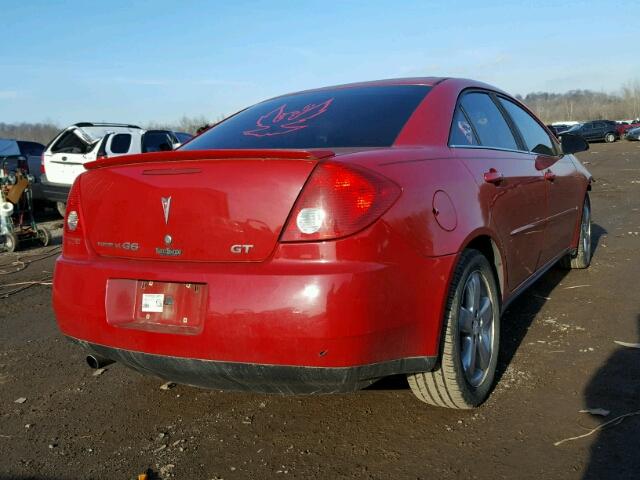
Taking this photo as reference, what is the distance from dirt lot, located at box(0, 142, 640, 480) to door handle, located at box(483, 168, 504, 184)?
1051mm

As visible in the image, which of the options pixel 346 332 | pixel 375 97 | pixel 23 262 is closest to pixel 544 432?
pixel 346 332

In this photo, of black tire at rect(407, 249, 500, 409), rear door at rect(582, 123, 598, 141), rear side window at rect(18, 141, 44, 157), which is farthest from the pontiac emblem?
rear door at rect(582, 123, 598, 141)

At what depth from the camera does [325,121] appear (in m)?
2.97

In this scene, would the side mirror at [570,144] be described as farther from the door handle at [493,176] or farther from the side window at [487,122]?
the door handle at [493,176]

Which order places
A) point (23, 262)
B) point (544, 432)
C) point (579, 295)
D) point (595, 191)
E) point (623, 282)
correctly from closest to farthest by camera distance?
point (544, 432) → point (579, 295) → point (623, 282) → point (23, 262) → point (595, 191)

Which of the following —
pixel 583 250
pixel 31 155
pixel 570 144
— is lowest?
pixel 583 250

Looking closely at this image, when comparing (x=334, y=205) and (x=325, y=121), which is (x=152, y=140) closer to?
(x=325, y=121)

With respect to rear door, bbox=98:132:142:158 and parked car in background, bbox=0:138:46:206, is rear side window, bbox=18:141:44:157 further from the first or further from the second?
rear door, bbox=98:132:142:158

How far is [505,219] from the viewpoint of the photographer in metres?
3.10

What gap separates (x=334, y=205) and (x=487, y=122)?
178cm

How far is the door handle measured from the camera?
2955mm

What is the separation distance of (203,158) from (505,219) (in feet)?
5.46

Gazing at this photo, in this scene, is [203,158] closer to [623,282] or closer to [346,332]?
[346,332]

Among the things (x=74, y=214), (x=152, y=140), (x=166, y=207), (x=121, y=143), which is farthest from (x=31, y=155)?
(x=166, y=207)
